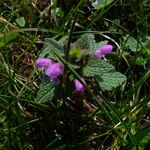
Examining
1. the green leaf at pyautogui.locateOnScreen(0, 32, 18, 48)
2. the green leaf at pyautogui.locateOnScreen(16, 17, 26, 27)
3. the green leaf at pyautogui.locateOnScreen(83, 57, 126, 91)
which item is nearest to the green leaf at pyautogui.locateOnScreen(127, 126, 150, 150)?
Result: the green leaf at pyautogui.locateOnScreen(83, 57, 126, 91)

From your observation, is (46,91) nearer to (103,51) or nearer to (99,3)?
(103,51)

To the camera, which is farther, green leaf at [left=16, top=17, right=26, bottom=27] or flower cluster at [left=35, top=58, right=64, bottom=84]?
green leaf at [left=16, top=17, right=26, bottom=27]

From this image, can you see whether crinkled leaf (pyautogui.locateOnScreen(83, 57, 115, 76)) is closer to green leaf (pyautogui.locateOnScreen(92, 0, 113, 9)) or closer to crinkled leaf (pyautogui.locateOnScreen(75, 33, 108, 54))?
crinkled leaf (pyautogui.locateOnScreen(75, 33, 108, 54))

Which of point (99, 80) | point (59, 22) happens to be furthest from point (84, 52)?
point (59, 22)

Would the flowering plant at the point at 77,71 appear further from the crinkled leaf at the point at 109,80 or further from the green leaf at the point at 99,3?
the green leaf at the point at 99,3

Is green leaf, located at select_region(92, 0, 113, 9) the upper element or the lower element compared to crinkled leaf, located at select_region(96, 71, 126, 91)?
upper

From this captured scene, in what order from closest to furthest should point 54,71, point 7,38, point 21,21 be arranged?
point 54,71 < point 7,38 < point 21,21

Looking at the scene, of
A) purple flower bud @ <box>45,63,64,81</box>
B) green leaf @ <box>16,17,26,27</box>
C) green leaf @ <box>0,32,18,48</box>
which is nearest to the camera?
purple flower bud @ <box>45,63,64,81</box>

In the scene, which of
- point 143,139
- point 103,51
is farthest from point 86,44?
point 143,139
